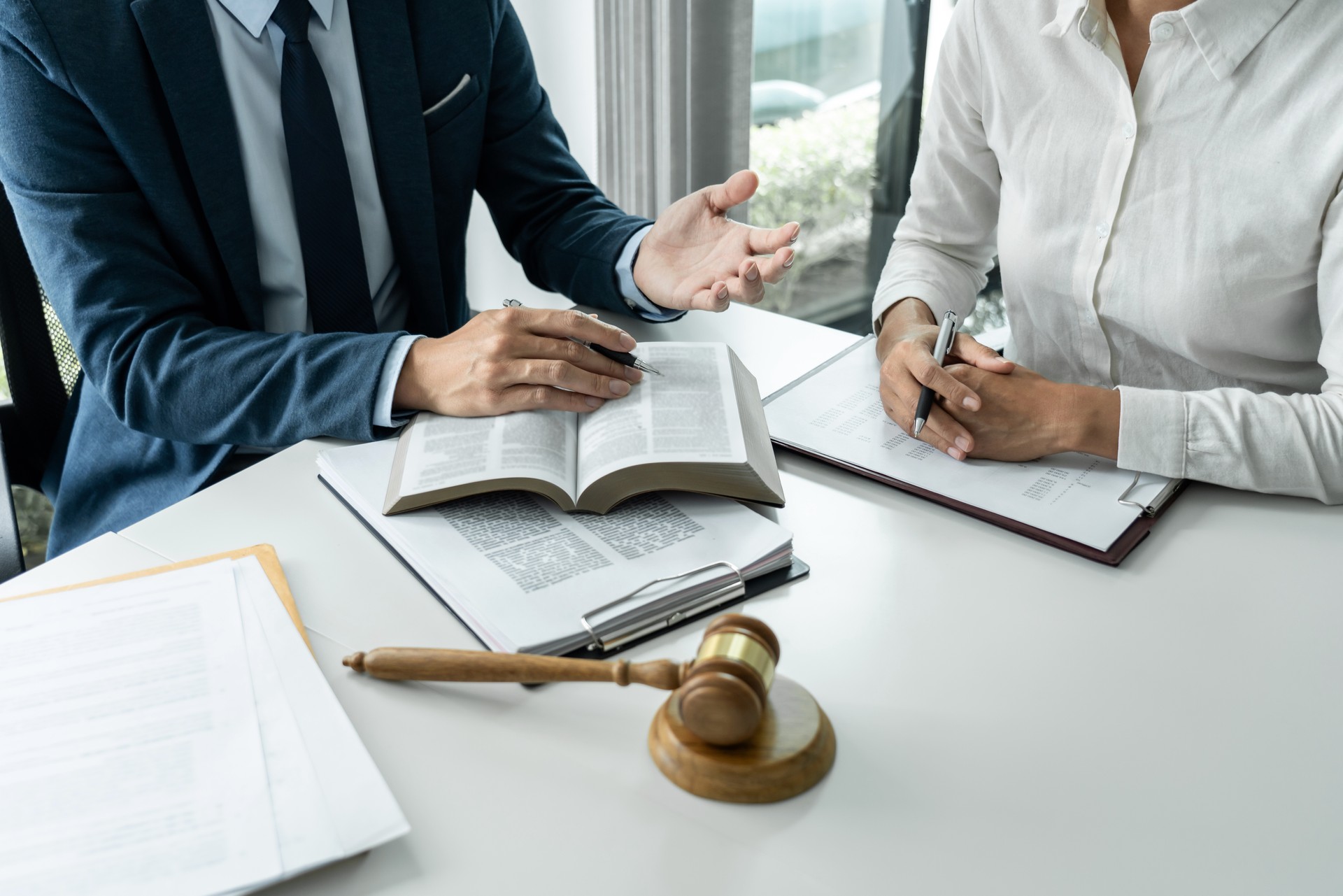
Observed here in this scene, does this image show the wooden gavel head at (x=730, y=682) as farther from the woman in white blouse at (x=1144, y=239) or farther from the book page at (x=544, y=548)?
the woman in white blouse at (x=1144, y=239)

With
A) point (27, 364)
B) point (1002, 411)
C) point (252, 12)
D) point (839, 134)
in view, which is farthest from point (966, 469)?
point (839, 134)

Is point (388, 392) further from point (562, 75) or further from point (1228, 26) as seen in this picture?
point (562, 75)

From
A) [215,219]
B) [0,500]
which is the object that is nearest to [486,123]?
[215,219]

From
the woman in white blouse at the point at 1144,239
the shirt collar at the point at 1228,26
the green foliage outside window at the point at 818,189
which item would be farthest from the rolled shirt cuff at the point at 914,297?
the green foliage outside window at the point at 818,189

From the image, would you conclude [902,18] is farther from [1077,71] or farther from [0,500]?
[0,500]

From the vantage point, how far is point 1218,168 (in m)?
1.08

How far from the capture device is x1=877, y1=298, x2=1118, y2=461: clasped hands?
986 millimetres

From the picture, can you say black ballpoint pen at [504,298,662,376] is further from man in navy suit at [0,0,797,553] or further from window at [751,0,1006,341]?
window at [751,0,1006,341]

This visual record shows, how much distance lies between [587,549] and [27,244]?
29.9 inches

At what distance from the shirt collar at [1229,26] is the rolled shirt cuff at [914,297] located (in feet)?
1.27

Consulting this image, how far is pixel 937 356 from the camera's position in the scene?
1.09 meters

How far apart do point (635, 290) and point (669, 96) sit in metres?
1.02

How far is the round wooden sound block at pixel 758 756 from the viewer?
0.62 meters

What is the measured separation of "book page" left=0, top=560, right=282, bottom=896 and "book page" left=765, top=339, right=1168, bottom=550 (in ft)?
1.92
